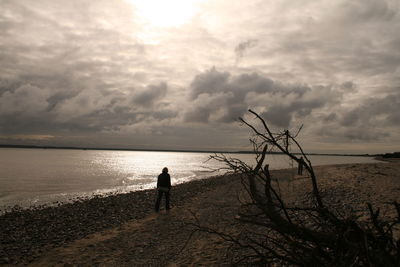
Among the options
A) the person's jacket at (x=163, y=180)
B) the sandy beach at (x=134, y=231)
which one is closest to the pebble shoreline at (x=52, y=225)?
the sandy beach at (x=134, y=231)

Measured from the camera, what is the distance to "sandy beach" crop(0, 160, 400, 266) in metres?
9.86

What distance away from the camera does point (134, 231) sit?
13.5 m

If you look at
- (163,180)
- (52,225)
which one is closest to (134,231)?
(163,180)

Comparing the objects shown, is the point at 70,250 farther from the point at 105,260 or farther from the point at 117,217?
the point at 117,217

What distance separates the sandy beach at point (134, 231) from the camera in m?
9.86

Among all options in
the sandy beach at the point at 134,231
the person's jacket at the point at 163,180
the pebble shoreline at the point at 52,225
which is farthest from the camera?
the person's jacket at the point at 163,180

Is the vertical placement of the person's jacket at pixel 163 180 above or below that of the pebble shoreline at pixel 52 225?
above

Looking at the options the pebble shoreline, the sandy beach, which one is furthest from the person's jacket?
the pebble shoreline

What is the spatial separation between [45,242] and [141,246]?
4.85 m

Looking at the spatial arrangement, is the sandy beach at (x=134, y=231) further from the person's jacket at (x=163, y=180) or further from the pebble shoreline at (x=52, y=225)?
the person's jacket at (x=163, y=180)

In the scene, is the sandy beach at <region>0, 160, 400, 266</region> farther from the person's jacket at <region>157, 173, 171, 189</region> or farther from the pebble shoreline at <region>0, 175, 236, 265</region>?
the person's jacket at <region>157, 173, 171, 189</region>

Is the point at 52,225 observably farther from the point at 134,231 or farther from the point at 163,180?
the point at 163,180

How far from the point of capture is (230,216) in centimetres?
1440

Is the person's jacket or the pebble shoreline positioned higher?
the person's jacket
